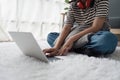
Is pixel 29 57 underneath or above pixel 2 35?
above

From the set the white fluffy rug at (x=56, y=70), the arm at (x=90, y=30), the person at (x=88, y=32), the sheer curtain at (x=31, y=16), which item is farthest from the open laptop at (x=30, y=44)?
the sheer curtain at (x=31, y=16)

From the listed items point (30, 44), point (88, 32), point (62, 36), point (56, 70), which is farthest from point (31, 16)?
point (56, 70)

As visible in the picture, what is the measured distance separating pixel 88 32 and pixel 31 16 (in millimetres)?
1308

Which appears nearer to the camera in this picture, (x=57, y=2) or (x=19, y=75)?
(x=19, y=75)

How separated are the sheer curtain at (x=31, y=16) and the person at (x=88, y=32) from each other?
2.93ft

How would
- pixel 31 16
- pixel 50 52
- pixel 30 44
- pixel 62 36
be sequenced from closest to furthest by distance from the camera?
pixel 30 44 < pixel 50 52 < pixel 62 36 < pixel 31 16

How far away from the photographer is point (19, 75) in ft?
2.55

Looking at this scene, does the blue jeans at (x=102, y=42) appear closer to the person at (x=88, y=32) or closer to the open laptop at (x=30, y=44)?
the person at (x=88, y=32)

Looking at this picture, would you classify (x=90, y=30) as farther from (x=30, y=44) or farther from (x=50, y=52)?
(x=30, y=44)

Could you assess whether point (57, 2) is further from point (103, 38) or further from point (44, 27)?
point (103, 38)

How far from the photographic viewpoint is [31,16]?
2.56 meters

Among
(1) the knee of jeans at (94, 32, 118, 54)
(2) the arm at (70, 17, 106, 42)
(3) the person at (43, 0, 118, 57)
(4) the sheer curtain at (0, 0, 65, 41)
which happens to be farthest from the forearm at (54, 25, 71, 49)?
(4) the sheer curtain at (0, 0, 65, 41)

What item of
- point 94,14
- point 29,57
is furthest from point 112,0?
point 29,57

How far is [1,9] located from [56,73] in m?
1.58
